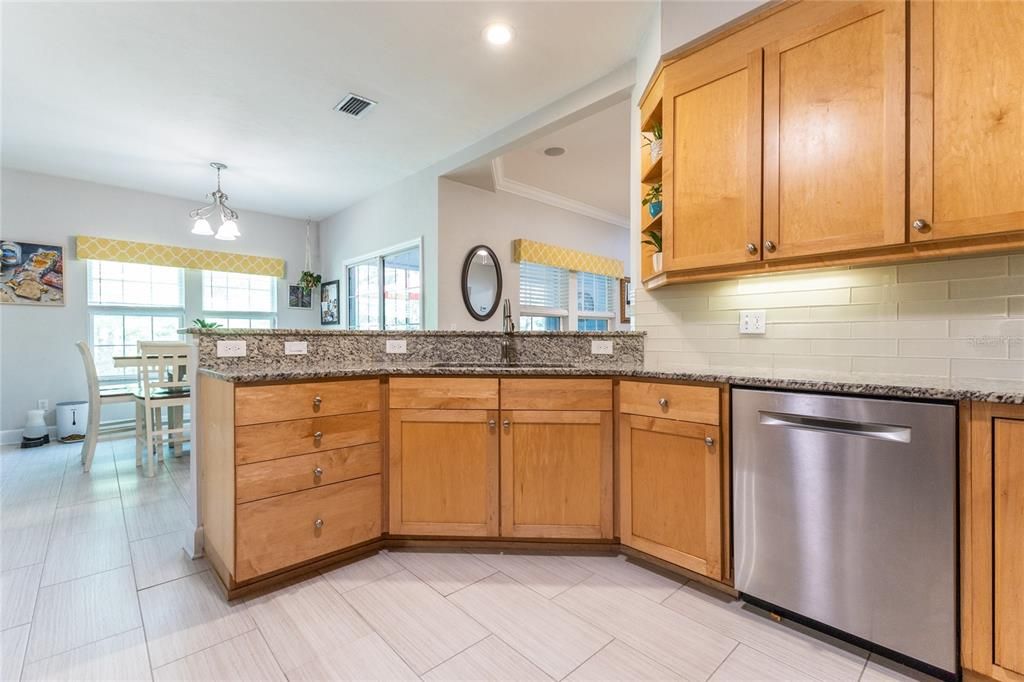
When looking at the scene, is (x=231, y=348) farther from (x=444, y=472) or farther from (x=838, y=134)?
(x=838, y=134)

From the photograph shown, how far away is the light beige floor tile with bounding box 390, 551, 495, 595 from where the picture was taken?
5.98 feet

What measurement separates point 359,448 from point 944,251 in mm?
2347

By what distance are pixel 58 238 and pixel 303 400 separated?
4.69 meters

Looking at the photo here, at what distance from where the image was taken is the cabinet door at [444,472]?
2043 millimetres

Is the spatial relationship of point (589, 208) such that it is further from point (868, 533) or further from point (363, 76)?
point (868, 533)

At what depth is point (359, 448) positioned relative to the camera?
199 centimetres

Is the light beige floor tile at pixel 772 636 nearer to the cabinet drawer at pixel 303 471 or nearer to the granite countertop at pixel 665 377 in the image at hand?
the granite countertop at pixel 665 377

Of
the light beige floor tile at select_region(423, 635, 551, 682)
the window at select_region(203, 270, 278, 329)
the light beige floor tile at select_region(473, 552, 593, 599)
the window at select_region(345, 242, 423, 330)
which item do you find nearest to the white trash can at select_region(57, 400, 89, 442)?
the window at select_region(203, 270, 278, 329)

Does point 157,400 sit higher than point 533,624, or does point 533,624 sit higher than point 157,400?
point 157,400

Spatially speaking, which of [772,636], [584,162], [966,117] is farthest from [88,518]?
[584,162]

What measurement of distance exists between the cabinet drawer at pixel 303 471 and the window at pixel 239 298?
392 cm

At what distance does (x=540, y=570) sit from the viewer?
1928 mm

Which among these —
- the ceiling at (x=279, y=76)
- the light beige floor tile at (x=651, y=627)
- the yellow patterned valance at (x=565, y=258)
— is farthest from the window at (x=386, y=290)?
the light beige floor tile at (x=651, y=627)

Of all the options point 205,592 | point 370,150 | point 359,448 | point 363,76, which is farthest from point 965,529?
point 370,150
